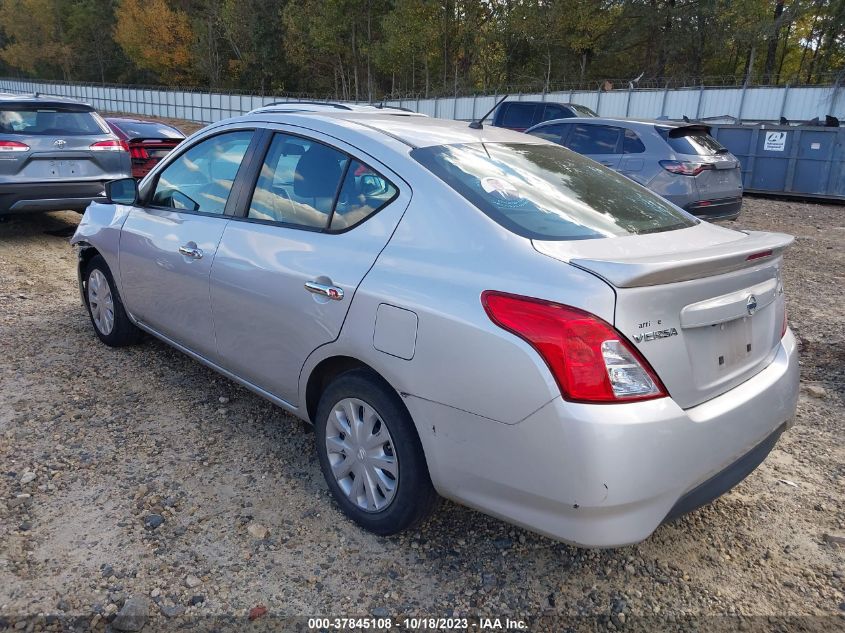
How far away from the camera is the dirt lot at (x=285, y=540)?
95.7 inches

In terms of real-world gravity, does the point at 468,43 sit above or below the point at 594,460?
above

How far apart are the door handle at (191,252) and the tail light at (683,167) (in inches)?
275

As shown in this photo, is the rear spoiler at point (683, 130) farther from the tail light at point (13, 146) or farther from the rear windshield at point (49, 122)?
the tail light at point (13, 146)

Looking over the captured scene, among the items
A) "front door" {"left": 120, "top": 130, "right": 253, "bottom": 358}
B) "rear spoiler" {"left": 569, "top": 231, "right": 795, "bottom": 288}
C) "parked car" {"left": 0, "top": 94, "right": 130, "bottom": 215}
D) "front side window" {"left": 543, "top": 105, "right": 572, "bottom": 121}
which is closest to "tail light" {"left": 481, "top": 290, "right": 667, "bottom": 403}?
"rear spoiler" {"left": 569, "top": 231, "right": 795, "bottom": 288}

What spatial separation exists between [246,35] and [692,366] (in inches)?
2372

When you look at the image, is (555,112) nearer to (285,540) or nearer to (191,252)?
(191,252)

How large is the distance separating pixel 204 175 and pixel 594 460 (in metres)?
2.76

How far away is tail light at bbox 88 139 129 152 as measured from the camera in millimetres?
7838

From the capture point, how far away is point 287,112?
3.45m

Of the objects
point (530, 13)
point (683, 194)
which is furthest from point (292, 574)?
point (530, 13)

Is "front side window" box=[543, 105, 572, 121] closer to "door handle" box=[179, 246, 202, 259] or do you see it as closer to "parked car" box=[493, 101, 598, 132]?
"parked car" box=[493, 101, 598, 132]

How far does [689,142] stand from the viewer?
899 cm

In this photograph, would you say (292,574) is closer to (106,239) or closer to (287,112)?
(287,112)

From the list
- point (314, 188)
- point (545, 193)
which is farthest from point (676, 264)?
point (314, 188)
